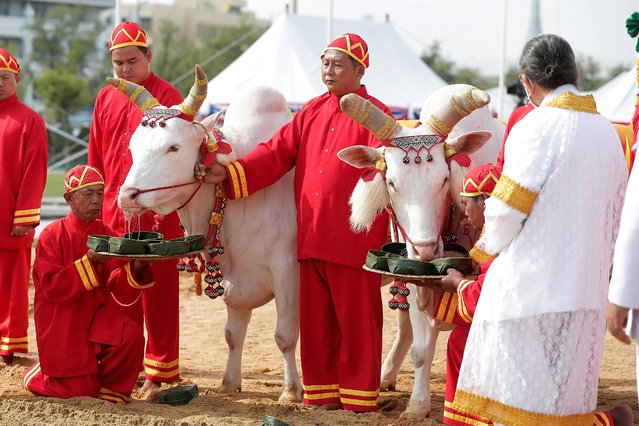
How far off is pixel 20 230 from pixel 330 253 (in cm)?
273

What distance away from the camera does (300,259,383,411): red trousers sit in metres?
5.74

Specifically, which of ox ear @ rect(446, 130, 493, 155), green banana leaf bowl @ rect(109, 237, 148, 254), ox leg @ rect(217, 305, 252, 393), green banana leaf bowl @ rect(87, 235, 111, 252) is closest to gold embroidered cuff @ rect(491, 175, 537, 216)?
ox ear @ rect(446, 130, 493, 155)

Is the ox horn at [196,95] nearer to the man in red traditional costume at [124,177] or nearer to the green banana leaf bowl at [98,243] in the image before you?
the man in red traditional costume at [124,177]

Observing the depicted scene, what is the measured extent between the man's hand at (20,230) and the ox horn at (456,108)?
338 centimetres

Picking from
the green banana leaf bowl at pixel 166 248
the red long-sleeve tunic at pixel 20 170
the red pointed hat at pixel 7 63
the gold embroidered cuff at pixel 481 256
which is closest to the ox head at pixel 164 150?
the green banana leaf bowl at pixel 166 248

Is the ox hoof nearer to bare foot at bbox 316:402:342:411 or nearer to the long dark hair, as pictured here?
bare foot at bbox 316:402:342:411

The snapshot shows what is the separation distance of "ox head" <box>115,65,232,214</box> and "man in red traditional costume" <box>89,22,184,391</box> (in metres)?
0.59

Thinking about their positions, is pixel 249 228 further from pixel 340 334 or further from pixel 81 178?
pixel 81 178

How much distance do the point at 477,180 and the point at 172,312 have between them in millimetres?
2645

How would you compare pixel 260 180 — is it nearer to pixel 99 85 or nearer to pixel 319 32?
pixel 319 32

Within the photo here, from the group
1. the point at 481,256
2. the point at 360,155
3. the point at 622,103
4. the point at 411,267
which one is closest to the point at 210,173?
the point at 360,155

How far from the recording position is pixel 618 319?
12.0 feet

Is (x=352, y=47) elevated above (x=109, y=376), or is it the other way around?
(x=352, y=47)

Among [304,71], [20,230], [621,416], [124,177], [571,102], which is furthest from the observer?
[304,71]
